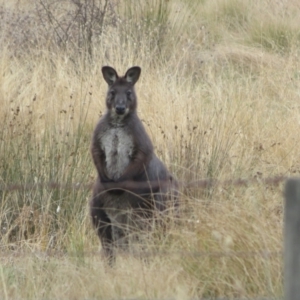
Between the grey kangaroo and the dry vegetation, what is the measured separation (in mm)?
216

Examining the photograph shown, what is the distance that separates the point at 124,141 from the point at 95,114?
9.14 ft

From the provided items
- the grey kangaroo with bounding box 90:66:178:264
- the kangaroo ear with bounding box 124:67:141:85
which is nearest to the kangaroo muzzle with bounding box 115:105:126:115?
the grey kangaroo with bounding box 90:66:178:264

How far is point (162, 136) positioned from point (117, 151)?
6.22ft

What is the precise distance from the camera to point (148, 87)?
9.79 meters

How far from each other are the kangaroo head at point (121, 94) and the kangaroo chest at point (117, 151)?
0.54ft

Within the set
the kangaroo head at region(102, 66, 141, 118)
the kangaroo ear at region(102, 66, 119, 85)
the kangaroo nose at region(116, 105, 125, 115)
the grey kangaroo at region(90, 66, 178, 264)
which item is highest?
the kangaroo ear at region(102, 66, 119, 85)

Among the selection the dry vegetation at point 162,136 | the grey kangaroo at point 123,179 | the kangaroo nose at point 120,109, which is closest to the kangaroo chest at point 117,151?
the grey kangaroo at point 123,179

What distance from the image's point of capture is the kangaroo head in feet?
22.0

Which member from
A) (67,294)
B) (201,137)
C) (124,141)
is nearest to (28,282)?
(67,294)

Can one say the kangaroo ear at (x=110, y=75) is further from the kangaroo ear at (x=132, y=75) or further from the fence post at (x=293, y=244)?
the fence post at (x=293, y=244)

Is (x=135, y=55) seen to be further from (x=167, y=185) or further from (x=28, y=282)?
(x=28, y=282)

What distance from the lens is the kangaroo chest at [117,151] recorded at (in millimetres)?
6617

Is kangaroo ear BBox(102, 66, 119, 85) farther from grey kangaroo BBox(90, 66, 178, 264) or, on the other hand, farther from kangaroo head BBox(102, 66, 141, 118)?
grey kangaroo BBox(90, 66, 178, 264)

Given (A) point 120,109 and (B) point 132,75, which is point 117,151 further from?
(B) point 132,75
